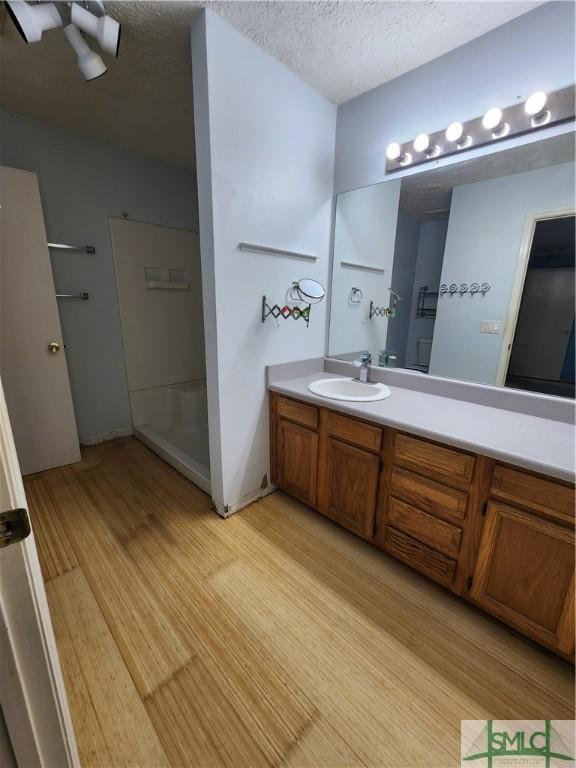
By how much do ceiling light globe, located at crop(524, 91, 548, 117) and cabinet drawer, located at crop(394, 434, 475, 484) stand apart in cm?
147

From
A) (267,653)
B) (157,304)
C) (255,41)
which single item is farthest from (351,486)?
(157,304)

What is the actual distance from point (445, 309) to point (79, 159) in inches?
114

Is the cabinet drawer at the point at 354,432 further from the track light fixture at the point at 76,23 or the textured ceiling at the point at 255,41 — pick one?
the track light fixture at the point at 76,23

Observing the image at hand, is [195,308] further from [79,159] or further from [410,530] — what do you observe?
[410,530]

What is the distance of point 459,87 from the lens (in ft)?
5.00

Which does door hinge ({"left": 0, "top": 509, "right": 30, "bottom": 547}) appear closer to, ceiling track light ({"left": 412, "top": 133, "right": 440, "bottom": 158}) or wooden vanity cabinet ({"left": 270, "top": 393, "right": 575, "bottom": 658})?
wooden vanity cabinet ({"left": 270, "top": 393, "right": 575, "bottom": 658})

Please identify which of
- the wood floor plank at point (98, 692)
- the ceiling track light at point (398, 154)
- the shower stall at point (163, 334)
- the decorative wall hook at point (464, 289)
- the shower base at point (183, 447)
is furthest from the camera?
the shower stall at point (163, 334)

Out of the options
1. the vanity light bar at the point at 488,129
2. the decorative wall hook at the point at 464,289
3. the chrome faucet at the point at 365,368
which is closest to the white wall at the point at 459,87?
the vanity light bar at the point at 488,129

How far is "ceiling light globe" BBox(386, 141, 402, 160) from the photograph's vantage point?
1.72 m

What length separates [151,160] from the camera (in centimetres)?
276

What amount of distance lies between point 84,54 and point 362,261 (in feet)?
5.55

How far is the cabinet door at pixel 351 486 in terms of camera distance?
157cm

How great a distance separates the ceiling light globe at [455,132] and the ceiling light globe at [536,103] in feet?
0.84

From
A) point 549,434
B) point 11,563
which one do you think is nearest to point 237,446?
point 11,563
